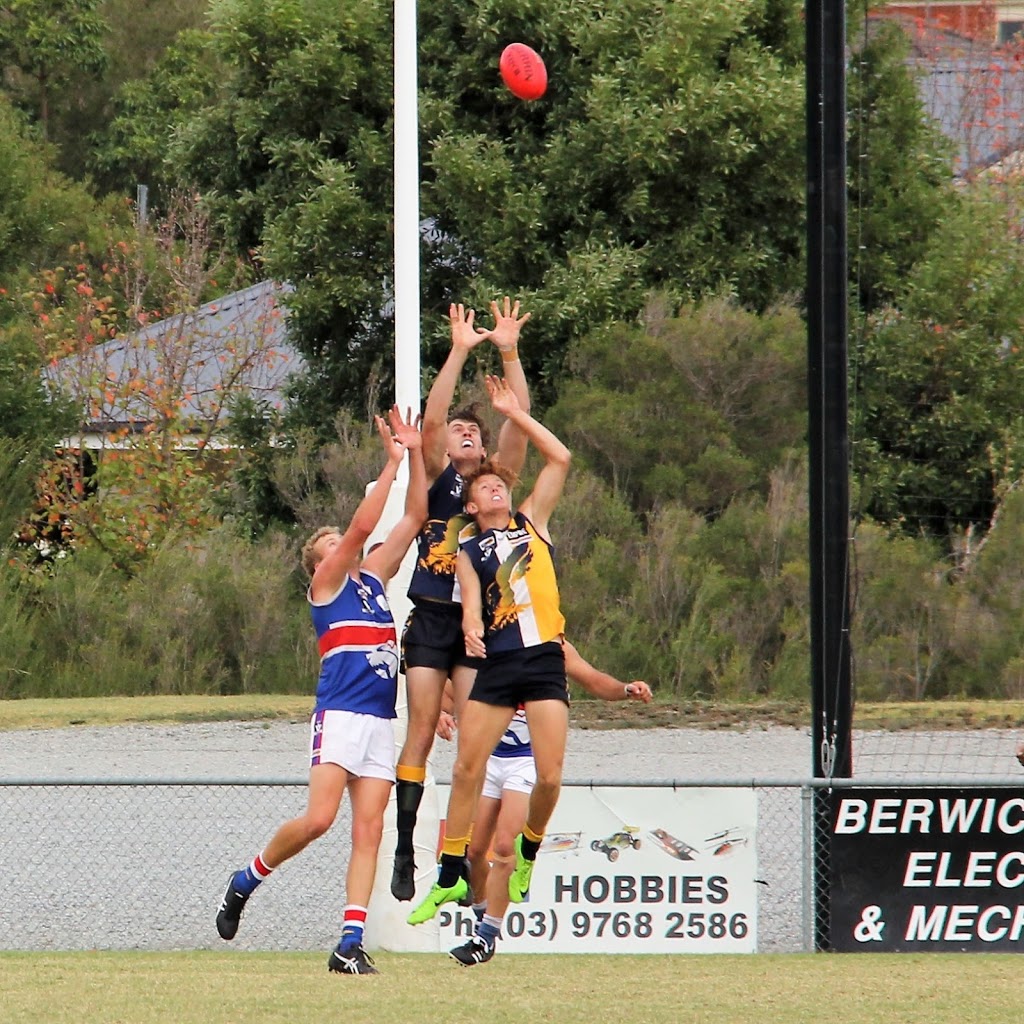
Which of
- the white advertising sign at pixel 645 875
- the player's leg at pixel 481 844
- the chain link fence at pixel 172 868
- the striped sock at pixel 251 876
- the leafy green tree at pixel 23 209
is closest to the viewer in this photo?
the striped sock at pixel 251 876

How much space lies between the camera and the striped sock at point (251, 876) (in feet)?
24.4

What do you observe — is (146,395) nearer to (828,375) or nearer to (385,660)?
(828,375)

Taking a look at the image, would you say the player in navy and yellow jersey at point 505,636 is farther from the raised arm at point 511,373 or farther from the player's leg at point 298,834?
the player's leg at point 298,834

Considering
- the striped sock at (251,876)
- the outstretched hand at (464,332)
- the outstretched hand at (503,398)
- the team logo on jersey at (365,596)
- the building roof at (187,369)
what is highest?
the building roof at (187,369)

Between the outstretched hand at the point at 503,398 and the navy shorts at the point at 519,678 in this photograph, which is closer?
the navy shorts at the point at 519,678

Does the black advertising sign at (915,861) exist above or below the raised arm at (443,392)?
below

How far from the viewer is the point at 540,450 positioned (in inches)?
285

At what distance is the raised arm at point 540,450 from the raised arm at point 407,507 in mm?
366

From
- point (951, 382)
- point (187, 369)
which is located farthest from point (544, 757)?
point (187, 369)

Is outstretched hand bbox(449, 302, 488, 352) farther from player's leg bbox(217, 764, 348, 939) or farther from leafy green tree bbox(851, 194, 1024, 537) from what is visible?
leafy green tree bbox(851, 194, 1024, 537)

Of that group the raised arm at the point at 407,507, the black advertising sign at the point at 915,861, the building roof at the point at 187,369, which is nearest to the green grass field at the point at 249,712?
the building roof at the point at 187,369

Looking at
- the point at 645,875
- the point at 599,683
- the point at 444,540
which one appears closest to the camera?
the point at 444,540

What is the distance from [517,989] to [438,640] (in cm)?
180

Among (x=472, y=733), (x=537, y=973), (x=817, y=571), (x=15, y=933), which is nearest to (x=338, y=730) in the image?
(x=472, y=733)
